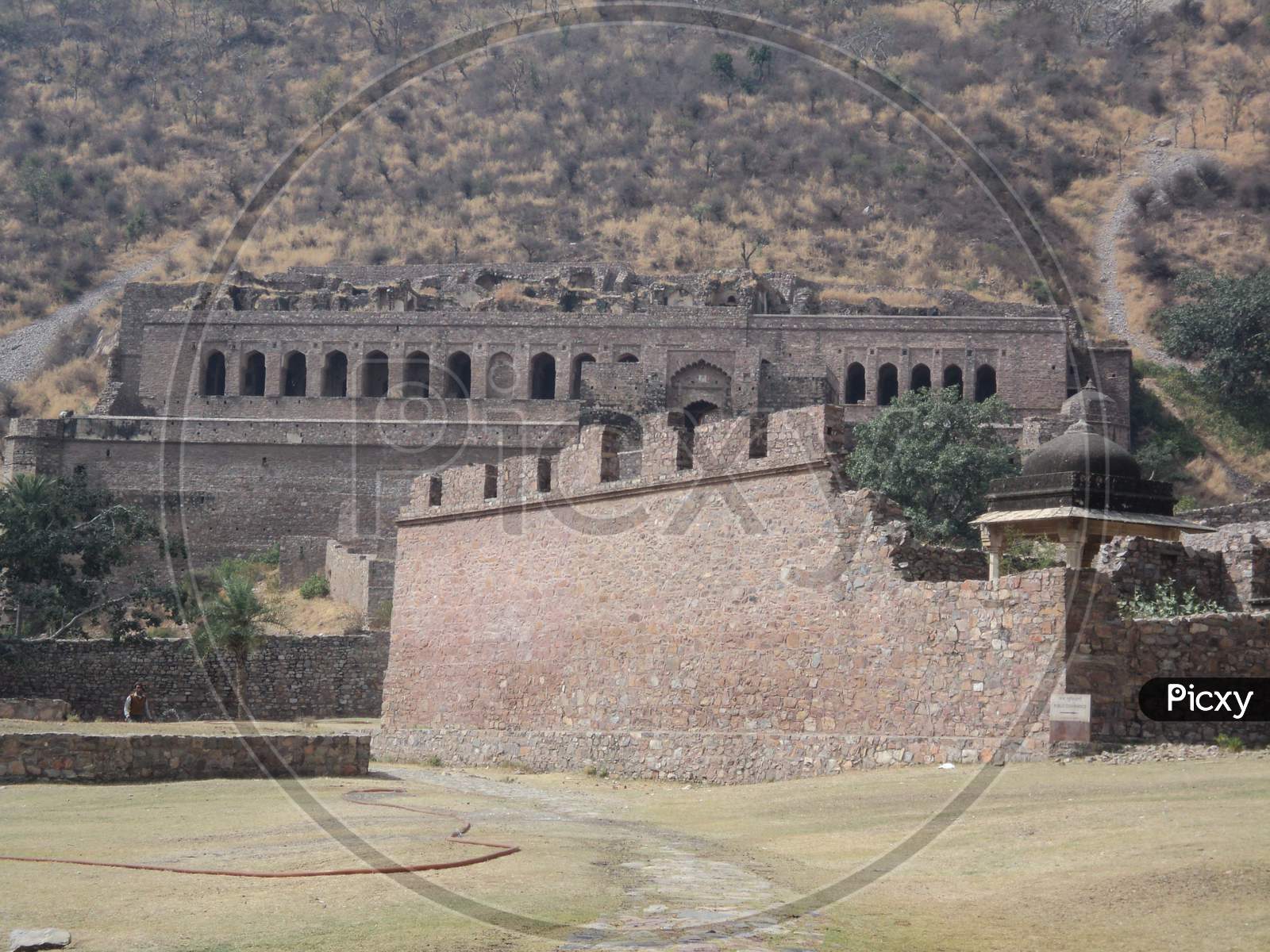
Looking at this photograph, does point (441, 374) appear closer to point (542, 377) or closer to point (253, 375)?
point (542, 377)

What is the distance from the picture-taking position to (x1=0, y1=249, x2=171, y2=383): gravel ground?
78562mm

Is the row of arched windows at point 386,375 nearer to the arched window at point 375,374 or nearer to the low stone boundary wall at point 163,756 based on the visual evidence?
the arched window at point 375,374

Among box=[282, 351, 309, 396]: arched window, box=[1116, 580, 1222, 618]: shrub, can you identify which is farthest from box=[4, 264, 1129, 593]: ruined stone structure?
box=[1116, 580, 1222, 618]: shrub

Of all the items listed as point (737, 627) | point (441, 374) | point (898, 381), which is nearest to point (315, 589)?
point (441, 374)

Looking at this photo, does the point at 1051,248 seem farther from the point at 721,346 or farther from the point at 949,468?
the point at 949,468

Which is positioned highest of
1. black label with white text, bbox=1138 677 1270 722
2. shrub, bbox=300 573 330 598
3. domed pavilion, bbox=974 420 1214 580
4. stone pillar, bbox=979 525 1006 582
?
domed pavilion, bbox=974 420 1214 580

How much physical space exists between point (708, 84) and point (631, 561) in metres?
91.7

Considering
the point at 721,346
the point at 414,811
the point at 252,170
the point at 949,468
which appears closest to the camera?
the point at 414,811

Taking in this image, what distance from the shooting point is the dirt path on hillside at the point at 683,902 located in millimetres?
9406

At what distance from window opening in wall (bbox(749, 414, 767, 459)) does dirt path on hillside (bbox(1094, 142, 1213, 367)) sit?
48355 millimetres

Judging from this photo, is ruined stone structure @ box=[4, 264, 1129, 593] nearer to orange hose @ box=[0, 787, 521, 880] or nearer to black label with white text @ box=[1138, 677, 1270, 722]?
black label with white text @ box=[1138, 677, 1270, 722]

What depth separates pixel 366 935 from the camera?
9273mm

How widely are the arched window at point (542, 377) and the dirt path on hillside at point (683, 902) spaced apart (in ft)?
156

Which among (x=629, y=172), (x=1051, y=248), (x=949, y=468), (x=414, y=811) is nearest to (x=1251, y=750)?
(x=414, y=811)
